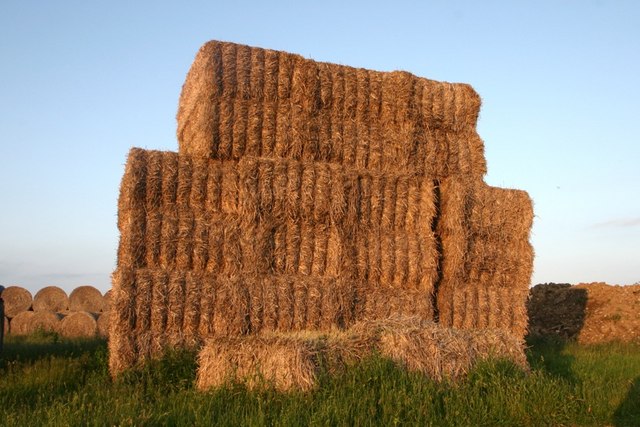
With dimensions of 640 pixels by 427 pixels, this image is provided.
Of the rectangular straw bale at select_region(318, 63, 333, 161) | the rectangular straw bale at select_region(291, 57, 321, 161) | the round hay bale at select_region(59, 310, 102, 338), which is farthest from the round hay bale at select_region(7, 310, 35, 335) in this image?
the rectangular straw bale at select_region(318, 63, 333, 161)

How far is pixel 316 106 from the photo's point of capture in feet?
42.4

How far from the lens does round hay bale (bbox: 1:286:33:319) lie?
19.2m

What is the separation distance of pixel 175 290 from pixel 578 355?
9.00m

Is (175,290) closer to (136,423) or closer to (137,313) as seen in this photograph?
(137,313)

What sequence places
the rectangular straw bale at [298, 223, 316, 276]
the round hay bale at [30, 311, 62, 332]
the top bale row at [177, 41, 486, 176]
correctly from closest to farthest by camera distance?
the rectangular straw bale at [298, 223, 316, 276] < the top bale row at [177, 41, 486, 176] < the round hay bale at [30, 311, 62, 332]

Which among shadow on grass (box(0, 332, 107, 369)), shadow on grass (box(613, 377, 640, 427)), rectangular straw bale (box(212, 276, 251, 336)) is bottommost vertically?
shadow on grass (box(613, 377, 640, 427))

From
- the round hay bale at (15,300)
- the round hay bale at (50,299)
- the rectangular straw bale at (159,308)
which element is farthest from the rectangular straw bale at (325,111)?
the round hay bale at (15,300)

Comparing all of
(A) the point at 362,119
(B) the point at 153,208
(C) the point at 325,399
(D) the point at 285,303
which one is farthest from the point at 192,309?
(A) the point at 362,119

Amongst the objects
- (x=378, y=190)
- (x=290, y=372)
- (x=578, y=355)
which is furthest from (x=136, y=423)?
(x=578, y=355)

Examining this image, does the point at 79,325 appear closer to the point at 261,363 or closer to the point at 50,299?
the point at 50,299

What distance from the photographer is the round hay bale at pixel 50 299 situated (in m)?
19.4

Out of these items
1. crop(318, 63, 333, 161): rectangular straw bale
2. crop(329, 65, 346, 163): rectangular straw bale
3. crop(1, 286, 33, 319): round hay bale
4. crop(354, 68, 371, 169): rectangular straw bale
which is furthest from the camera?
crop(1, 286, 33, 319): round hay bale

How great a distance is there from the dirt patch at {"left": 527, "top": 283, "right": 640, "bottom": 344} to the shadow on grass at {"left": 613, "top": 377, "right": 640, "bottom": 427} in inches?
356

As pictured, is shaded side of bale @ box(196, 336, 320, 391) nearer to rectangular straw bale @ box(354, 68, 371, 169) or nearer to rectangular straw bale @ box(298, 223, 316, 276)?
rectangular straw bale @ box(298, 223, 316, 276)
